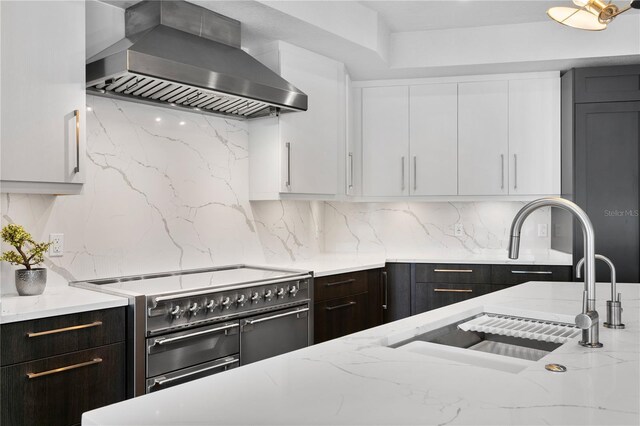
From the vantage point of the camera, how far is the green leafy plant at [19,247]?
232 cm

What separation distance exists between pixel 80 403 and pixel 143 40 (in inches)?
62.4

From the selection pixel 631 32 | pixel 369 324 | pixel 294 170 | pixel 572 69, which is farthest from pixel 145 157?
pixel 631 32

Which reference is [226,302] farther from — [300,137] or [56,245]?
[300,137]

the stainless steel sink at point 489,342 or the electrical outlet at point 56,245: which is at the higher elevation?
the electrical outlet at point 56,245

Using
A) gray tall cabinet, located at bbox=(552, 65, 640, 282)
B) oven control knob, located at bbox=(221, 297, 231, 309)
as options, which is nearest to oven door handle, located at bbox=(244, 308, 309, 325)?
oven control knob, located at bbox=(221, 297, 231, 309)

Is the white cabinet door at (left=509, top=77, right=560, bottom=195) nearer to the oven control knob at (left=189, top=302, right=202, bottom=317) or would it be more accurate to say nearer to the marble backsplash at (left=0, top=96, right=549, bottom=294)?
the marble backsplash at (left=0, top=96, right=549, bottom=294)

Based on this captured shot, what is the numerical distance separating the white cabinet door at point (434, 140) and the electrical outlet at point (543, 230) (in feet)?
2.62

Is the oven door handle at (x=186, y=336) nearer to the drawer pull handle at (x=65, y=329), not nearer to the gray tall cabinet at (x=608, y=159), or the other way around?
the drawer pull handle at (x=65, y=329)

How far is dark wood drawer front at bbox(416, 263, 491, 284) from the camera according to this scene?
3.93 m

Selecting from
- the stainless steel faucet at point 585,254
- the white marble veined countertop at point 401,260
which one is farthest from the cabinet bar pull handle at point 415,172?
the stainless steel faucet at point 585,254

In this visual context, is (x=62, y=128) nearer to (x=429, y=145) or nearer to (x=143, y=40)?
(x=143, y=40)

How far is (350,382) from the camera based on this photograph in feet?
3.70

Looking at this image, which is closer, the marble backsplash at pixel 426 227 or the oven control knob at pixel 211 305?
the oven control knob at pixel 211 305

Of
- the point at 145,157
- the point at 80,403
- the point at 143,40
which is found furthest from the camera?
the point at 145,157
